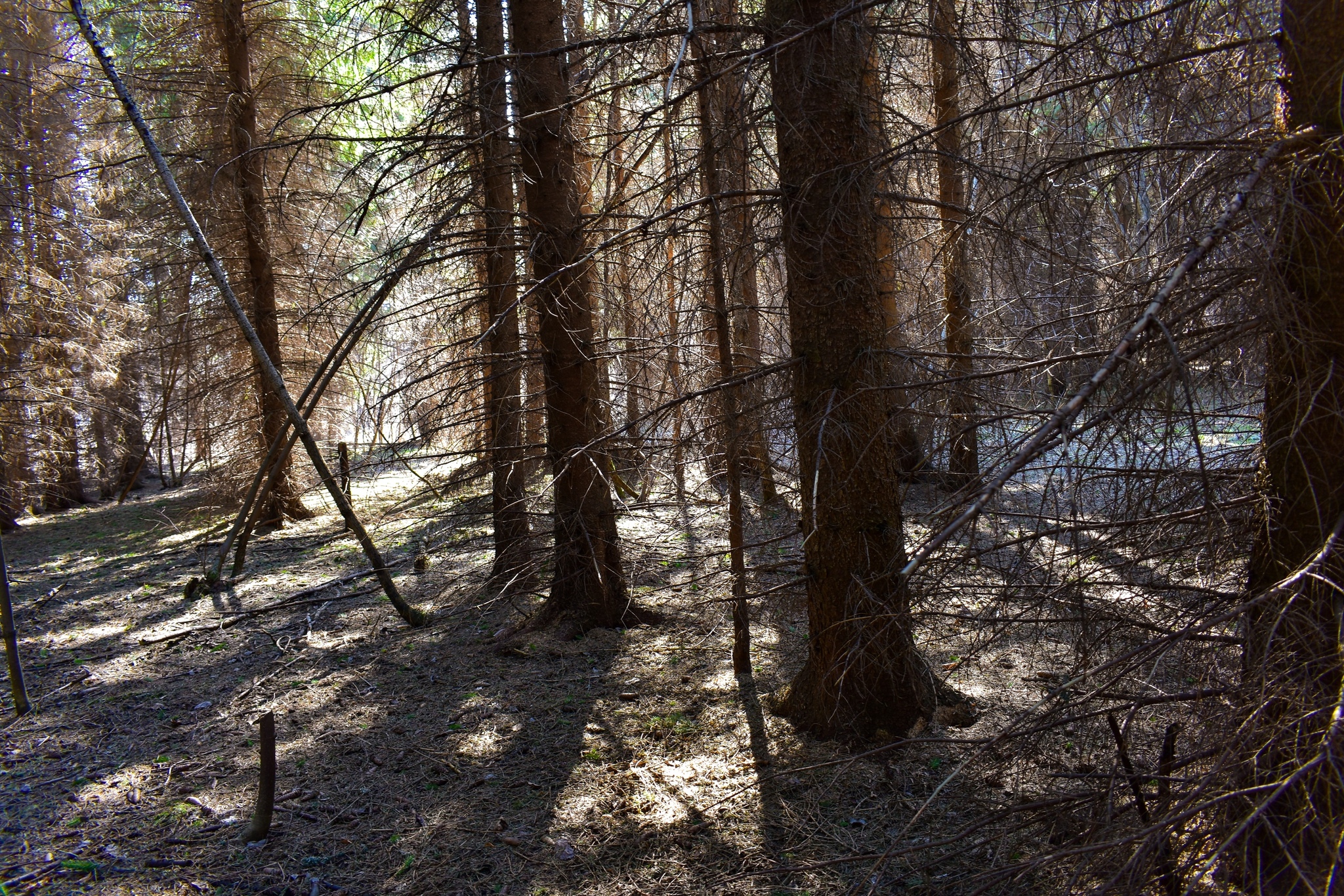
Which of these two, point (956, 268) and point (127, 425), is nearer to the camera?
point (956, 268)

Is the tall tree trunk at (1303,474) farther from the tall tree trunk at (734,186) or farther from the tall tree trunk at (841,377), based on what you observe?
the tall tree trunk at (734,186)

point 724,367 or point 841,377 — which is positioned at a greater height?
point 724,367

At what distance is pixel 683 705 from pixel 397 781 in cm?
172

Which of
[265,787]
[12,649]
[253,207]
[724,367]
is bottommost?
[265,787]

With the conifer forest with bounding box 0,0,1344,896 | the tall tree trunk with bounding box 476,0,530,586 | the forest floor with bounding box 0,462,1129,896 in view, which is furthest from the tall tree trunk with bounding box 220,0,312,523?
the tall tree trunk with bounding box 476,0,530,586

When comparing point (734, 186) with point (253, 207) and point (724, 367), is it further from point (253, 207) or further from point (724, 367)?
point (253, 207)

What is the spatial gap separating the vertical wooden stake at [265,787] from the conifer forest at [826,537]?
31 millimetres

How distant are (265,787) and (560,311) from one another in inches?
136

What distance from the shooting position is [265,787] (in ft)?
12.0

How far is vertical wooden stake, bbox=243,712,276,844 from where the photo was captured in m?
3.55

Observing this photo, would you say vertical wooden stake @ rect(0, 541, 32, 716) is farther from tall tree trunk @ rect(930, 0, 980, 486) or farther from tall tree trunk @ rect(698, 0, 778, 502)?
tall tree trunk @ rect(930, 0, 980, 486)

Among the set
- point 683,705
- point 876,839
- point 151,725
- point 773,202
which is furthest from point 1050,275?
point 151,725

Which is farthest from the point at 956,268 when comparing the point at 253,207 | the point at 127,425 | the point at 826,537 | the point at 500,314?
the point at 127,425

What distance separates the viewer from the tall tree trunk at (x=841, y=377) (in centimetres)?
364
